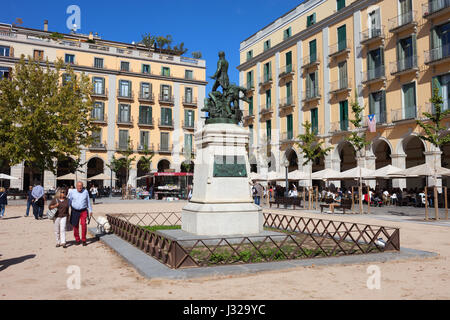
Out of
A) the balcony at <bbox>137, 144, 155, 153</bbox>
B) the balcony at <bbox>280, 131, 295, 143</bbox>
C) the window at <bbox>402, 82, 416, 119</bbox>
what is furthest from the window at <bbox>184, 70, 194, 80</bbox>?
the window at <bbox>402, 82, 416, 119</bbox>

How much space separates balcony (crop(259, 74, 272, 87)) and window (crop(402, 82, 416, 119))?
15.7m

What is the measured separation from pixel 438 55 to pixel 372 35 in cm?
619

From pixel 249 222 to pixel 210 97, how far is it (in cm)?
370

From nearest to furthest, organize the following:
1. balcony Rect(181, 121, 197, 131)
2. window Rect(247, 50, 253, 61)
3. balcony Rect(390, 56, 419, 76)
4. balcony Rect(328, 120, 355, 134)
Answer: balcony Rect(390, 56, 419, 76)
balcony Rect(328, 120, 355, 134)
window Rect(247, 50, 253, 61)
balcony Rect(181, 121, 197, 131)

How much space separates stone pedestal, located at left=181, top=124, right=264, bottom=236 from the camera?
9.23 meters

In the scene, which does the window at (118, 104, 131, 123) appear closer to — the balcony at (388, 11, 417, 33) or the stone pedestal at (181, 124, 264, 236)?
the balcony at (388, 11, 417, 33)

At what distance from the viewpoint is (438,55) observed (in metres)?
24.3

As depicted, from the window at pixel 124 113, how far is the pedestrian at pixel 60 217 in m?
37.4

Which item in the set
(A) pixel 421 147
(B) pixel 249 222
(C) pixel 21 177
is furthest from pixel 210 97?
(C) pixel 21 177

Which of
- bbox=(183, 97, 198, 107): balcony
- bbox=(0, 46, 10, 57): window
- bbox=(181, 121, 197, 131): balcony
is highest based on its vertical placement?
bbox=(0, 46, 10, 57): window

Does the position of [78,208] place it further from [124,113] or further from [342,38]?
[124,113]

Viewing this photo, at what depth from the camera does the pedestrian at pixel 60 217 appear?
361 inches
